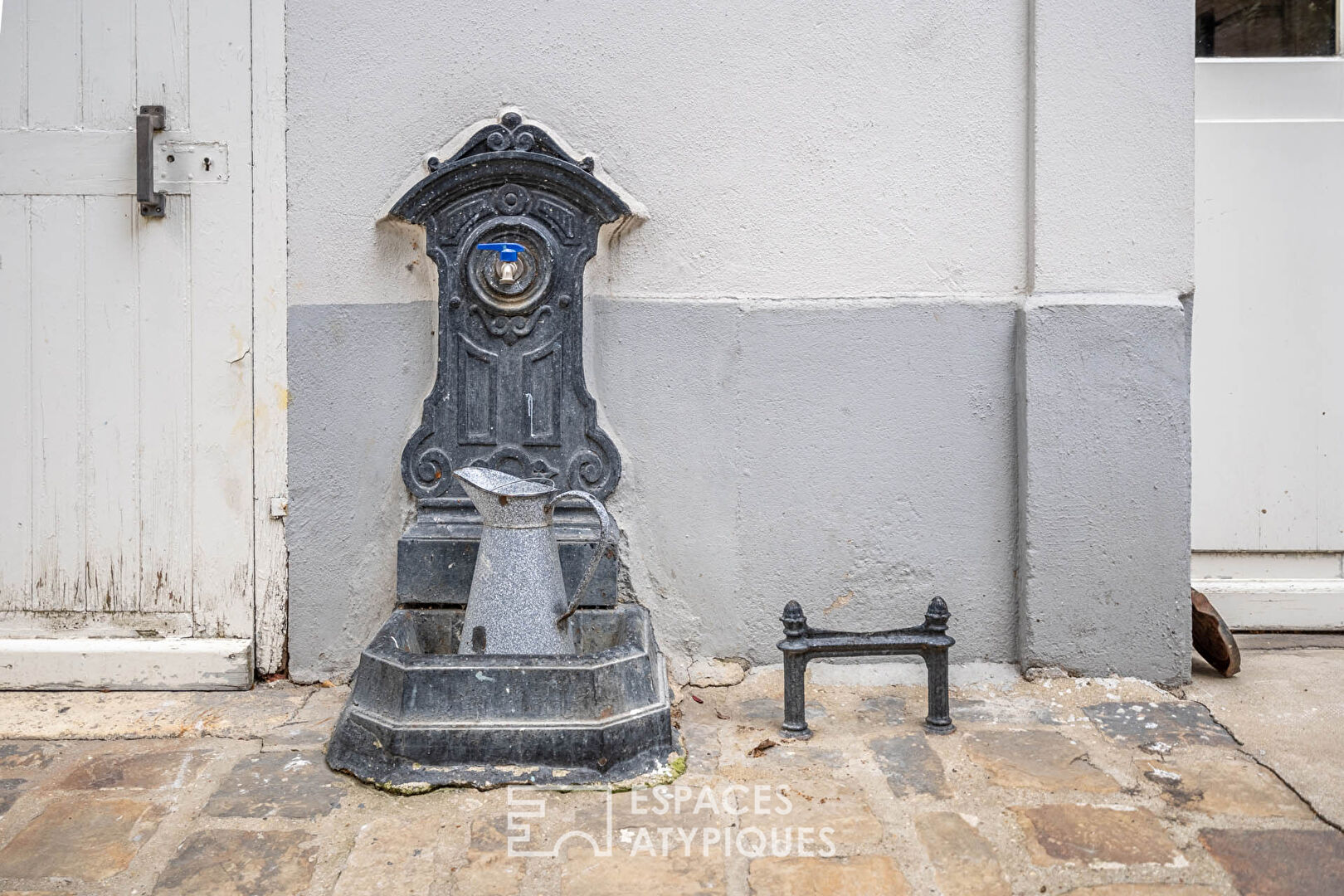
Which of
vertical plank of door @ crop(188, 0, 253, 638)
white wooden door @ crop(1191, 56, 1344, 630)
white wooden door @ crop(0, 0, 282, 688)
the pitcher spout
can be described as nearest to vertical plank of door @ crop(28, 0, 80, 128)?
white wooden door @ crop(0, 0, 282, 688)

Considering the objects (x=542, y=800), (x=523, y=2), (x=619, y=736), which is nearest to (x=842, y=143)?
(x=523, y=2)

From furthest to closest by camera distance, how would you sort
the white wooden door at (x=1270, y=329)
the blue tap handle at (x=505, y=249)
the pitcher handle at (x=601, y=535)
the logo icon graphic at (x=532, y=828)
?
the white wooden door at (x=1270, y=329)
the blue tap handle at (x=505, y=249)
the pitcher handle at (x=601, y=535)
the logo icon graphic at (x=532, y=828)

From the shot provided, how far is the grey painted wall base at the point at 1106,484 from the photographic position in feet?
10.5

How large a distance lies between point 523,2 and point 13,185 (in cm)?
159

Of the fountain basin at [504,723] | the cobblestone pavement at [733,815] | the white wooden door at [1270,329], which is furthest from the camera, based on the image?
the white wooden door at [1270,329]

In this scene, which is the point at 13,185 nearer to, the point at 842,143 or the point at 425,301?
the point at 425,301

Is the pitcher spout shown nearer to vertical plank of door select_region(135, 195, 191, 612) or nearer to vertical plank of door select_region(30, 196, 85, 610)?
vertical plank of door select_region(135, 195, 191, 612)

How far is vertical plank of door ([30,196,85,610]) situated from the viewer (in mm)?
3254

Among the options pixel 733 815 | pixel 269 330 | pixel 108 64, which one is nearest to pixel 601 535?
pixel 733 815

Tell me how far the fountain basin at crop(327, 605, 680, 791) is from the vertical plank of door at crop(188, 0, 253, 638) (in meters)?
0.91

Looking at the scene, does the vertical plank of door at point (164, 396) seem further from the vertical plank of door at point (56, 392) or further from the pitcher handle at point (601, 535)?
the pitcher handle at point (601, 535)

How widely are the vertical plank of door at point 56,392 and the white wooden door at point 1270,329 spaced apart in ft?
11.6

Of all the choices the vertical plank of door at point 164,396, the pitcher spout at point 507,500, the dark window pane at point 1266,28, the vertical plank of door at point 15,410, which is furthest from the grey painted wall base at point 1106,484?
the vertical plank of door at point 15,410

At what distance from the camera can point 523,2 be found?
3.24 m
